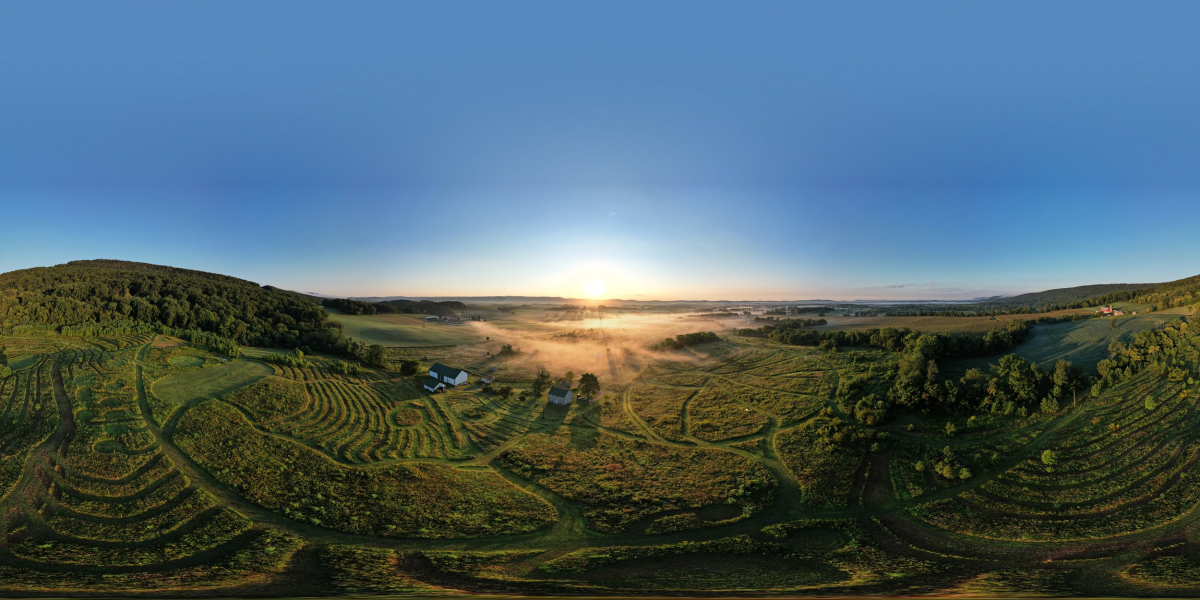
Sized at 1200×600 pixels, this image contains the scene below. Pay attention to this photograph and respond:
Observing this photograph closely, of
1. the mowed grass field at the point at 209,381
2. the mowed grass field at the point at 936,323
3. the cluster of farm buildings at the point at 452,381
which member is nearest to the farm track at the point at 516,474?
the mowed grass field at the point at 209,381

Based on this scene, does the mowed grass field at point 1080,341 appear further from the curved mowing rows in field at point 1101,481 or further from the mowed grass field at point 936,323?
the curved mowing rows in field at point 1101,481

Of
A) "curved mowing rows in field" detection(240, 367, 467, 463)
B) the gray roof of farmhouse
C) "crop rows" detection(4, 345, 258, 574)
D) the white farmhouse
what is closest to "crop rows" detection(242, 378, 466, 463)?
"curved mowing rows in field" detection(240, 367, 467, 463)

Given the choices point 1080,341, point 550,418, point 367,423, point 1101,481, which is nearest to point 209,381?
point 367,423

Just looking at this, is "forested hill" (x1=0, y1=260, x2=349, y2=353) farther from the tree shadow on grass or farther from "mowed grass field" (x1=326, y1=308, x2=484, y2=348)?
the tree shadow on grass

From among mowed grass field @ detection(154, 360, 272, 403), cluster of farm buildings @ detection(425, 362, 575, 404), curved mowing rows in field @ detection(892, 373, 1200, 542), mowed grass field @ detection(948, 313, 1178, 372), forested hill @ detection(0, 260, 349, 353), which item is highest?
forested hill @ detection(0, 260, 349, 353)

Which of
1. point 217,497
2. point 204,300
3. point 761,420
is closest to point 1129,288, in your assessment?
point 761,420

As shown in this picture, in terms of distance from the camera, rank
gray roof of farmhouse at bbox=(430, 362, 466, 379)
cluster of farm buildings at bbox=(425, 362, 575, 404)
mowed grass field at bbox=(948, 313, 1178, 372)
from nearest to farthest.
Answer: mowed grass field at bbox=(948, 313, 1178, 372)
cluster of farm buildings at bbox=(425, 362, 575, 404)
gray roof of farmhouse at bbox=(430, 362, 466, 379)
